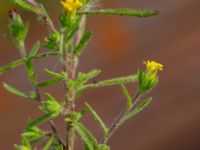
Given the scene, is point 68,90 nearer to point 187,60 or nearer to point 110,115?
point 110,115

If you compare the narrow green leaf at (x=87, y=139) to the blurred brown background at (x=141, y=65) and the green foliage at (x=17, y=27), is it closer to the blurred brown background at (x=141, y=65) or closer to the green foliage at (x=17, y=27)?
the green foliage at (x=17, y=27)

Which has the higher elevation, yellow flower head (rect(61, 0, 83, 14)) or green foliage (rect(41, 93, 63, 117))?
yellow flower head (rect(61, 0, 83, 14))

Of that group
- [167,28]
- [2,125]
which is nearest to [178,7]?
[167,28]

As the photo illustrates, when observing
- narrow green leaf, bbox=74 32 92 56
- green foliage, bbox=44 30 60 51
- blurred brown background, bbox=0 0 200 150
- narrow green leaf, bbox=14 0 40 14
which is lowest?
blurred brown background, bbox=0 0 200 150

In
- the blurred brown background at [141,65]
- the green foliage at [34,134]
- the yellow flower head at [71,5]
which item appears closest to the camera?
the yellow flower head at [71,5]

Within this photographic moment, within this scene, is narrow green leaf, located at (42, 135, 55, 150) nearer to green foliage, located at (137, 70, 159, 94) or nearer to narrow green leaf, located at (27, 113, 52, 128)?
narrow green leaf, located at (27, 113, 52, 128)

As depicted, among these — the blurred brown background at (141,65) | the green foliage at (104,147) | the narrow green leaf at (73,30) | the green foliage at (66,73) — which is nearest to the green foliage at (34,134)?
the green foliage at (66,73)

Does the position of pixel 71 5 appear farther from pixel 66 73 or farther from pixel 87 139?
pixel 87 139

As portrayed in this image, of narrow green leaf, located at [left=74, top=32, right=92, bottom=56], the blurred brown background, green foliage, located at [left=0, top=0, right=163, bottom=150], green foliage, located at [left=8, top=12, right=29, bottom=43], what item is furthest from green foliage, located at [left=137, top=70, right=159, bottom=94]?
the blurred brown background
